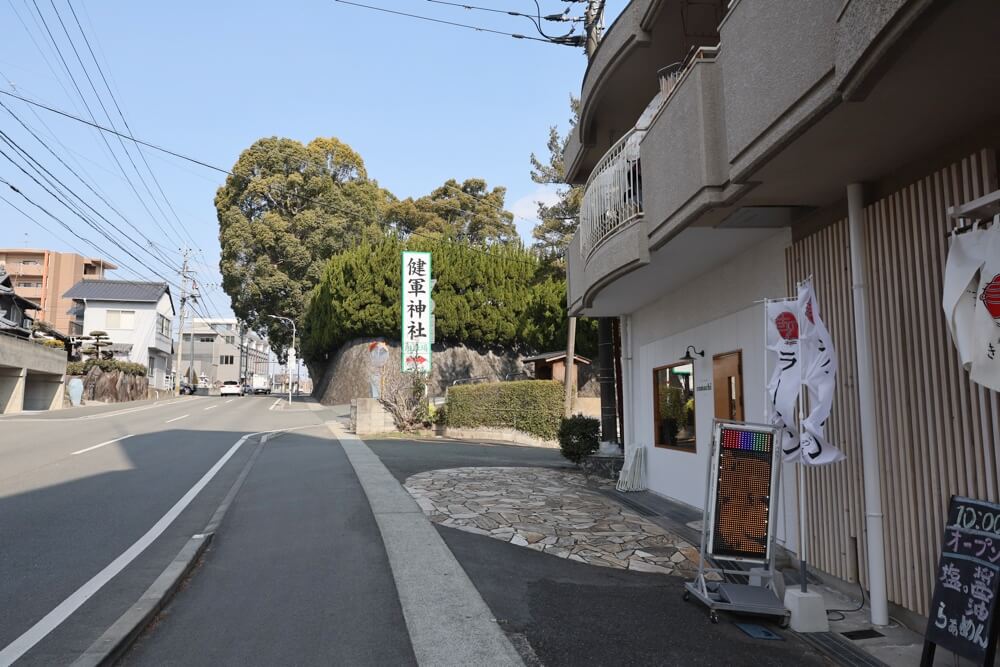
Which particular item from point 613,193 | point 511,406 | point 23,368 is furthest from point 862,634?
point 23,368

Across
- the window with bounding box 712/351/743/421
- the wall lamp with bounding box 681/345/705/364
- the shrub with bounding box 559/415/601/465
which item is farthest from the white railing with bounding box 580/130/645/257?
Result: the shrub with bounding box 559/415/601/465

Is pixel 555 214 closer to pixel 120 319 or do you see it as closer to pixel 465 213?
pixel 465 213

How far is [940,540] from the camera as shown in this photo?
4.51m

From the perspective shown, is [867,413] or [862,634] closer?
[862,634]

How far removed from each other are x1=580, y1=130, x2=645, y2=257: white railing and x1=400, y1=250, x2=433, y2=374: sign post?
1570cm

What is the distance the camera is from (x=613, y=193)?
9430 mm

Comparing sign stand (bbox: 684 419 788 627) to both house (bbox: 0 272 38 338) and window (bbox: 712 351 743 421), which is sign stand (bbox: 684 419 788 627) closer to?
window (bbox: 712 351 743 421)

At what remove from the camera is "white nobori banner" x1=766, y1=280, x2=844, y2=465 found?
507cm

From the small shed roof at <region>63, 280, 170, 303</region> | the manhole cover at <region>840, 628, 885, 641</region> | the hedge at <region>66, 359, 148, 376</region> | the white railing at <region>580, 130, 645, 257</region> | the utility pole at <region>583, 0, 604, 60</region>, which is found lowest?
the manhole cover at <region>840, 628, 885, 641</region>

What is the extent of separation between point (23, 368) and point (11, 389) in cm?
121

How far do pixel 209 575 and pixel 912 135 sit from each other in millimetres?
6599

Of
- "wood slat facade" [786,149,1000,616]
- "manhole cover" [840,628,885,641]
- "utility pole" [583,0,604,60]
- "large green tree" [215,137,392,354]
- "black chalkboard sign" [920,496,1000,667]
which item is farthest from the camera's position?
"large green tree" [215,137,392,354]

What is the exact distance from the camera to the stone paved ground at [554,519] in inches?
275

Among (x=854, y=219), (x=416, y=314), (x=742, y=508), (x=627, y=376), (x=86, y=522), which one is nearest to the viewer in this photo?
(x=854, y=219)
